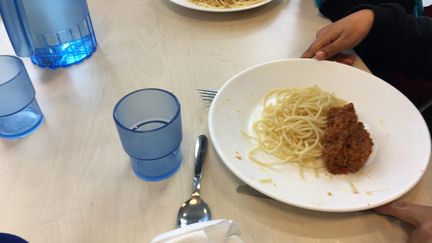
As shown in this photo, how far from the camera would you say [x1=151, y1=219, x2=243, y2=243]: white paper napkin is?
63 centimetres

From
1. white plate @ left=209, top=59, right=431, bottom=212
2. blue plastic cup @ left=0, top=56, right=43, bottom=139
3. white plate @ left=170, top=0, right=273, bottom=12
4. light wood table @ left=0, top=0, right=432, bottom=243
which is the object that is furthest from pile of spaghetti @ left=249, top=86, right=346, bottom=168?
blue plastic cup @ left=0, top=56, right=43, bottom=139

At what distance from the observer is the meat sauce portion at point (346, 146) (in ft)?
2.59

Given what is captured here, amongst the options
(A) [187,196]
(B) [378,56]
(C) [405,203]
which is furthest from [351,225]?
(B) [378,56]

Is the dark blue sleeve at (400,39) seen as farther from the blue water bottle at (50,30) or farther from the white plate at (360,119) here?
the blue water bottle at (50,30)

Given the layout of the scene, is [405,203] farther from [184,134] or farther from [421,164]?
[184,134]

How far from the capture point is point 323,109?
95 centimetres

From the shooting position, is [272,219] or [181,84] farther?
[181,84]

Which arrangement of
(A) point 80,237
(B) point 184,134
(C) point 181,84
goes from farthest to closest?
(C) point 181,84, (B) point 184,134, (A) point 80,237

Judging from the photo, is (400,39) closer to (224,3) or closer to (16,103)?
(224,3)

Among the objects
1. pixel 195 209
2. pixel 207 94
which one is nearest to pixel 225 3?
pixel 207 94

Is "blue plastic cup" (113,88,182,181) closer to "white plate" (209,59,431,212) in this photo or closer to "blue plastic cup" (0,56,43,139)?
"white plate" (209,59,431,212)

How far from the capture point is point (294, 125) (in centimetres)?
95

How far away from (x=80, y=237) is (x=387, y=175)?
0.62m

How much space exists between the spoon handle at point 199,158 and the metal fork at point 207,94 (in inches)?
5.7
